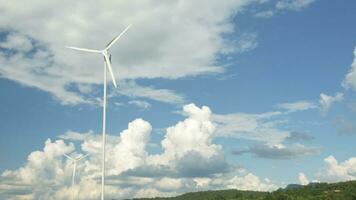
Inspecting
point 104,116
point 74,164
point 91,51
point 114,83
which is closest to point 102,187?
point 104,116

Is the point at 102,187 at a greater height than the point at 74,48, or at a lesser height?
lesser

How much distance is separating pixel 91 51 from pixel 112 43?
451cm

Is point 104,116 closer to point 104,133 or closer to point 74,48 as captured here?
point 104,133

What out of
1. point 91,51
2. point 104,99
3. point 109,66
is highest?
point 91,51

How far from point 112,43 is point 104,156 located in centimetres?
2987

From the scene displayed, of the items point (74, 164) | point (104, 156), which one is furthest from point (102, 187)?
point (74, 164)

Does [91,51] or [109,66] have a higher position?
[91,51]

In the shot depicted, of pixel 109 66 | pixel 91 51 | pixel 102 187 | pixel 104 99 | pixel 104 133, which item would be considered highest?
pixel 91 51

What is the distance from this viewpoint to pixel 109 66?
3620 inches

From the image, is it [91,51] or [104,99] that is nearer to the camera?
[104,99]

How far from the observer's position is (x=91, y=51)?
101 meters

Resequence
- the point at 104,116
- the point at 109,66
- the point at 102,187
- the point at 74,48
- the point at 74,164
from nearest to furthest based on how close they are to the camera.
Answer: the point at 102,187
the point at 104,116
the point at 109,66
the point at 74,48
the point at 74,164

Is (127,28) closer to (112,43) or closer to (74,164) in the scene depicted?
(112,43)

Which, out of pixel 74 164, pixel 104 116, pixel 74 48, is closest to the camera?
pixel 104 116
